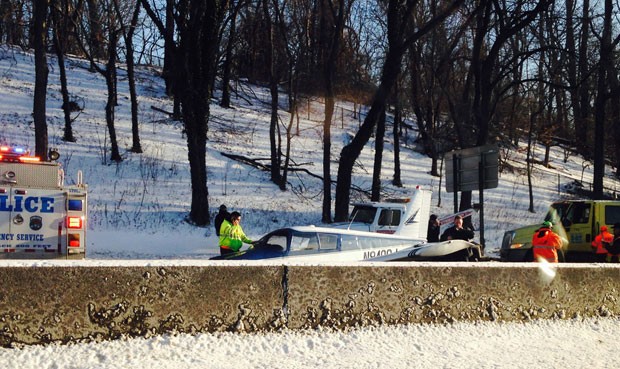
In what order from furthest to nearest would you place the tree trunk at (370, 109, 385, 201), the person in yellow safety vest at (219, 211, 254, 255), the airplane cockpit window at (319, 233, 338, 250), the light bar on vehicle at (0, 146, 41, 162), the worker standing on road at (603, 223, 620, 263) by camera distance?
the tree trunk at (370, 109, 385, 201)
the person in yellow safety vest at (219, 211, 254, 255)
the worker standing on road at (603, 223, 620, 263)
the airplane cockpit window at (319, 233, 338, 250)
the light bar on vehicle at (0, 146, 41, 162)

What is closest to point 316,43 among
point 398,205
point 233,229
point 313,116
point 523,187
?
point 313,116

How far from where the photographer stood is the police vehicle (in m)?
10.4

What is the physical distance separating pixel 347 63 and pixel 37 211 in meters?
30.2

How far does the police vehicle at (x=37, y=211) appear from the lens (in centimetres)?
1041

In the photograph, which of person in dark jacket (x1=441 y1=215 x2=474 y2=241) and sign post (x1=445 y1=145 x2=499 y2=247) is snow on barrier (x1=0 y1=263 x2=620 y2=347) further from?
sign post (x1=445 y1=145 x2=499 y2=247)

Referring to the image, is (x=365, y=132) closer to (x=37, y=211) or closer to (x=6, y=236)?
(x=37, y=211)

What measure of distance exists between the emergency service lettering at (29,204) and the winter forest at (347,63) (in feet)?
31.0

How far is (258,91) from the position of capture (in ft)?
155

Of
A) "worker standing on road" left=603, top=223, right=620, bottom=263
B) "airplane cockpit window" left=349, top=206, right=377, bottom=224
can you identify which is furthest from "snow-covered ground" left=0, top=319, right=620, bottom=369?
"airplane cockpit window" left=349, top=206, right=377, bottom=224

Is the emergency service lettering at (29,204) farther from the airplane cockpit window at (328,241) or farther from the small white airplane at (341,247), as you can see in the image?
the airplane cockpit window at (328,241)

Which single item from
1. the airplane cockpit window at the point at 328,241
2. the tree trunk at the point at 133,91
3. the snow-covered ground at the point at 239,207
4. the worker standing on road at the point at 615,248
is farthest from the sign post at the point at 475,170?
the tree trunk at the point at 133,91

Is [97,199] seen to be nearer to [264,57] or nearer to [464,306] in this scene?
[464,306]

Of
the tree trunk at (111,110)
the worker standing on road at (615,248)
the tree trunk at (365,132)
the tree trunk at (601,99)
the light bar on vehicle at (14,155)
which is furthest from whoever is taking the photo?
the tree trunk at (601,99)

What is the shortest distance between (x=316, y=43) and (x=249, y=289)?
95.9 feet
